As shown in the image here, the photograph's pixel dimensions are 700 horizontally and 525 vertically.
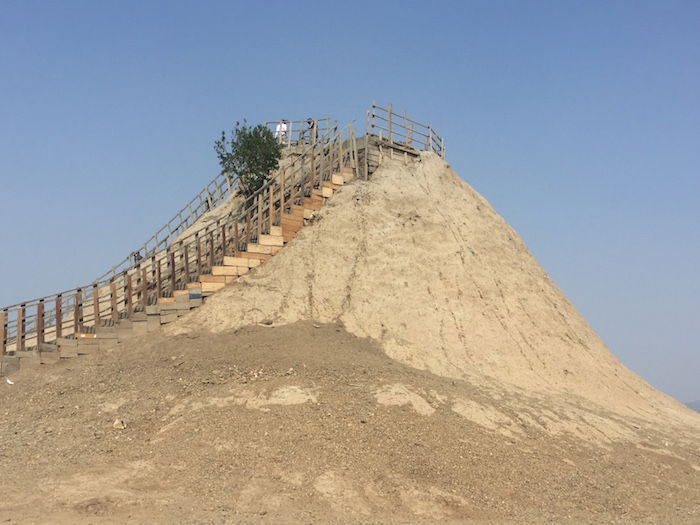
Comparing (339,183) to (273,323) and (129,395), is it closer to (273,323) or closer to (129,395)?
(273,323)

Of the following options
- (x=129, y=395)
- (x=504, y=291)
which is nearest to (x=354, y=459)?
(x=129, y=395)

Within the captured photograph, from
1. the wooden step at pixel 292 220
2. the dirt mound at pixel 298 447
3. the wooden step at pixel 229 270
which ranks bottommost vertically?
the dirt mound at pixel 298 447

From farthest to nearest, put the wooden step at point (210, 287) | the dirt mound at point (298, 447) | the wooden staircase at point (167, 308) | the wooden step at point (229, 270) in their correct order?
the wooden step at point (229, 270)
the wooden step at point (210, 287)
the wooden staircase at point (167, 308)
the dirt mound at point (298, 447)

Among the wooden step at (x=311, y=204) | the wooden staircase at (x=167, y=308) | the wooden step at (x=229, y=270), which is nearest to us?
the wooden staircase at (x=167, y=308)

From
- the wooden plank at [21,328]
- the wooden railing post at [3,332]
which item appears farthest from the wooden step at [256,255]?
the wooden railing post at [3,332]

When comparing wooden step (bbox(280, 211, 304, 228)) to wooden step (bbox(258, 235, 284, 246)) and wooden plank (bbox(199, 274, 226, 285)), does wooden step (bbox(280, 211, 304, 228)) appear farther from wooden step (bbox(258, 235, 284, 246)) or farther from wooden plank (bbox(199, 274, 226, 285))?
wooden plank (bbox(199, 274, 226, 285))

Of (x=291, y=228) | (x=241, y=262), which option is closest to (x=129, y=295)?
(x=241, y=262)

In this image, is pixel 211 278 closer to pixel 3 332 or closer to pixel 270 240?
pixel 270 240

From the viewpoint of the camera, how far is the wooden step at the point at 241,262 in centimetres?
1886

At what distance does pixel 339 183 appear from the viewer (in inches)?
866

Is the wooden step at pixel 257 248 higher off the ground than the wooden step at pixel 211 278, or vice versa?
the wooden step at pixel 257 248

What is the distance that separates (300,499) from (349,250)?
946 centimetres

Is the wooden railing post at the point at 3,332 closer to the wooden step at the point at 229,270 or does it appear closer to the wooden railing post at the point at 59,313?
the wooden railing post at the point at 59,313

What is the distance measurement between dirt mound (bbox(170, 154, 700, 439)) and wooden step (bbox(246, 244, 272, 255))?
53 cm
